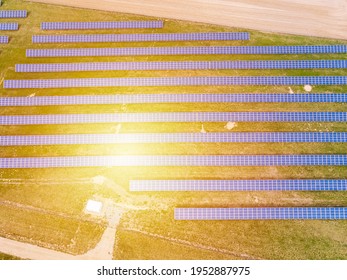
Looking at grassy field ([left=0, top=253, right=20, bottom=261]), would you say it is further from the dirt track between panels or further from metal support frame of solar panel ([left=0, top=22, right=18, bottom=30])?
the dirt track between panels

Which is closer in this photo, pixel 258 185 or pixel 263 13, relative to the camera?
pixel 258 185

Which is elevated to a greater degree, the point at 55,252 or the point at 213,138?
the point at 213,138

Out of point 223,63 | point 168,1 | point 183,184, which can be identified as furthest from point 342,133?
point 168,1

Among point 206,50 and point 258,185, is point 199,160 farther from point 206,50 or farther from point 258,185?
point 206,50

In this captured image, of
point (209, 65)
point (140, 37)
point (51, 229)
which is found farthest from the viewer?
point (140, 37)

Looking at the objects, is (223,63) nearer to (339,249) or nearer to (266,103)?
(266,103)

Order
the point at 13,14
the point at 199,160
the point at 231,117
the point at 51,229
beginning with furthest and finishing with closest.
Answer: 1. the point at 13,14
2. the point at 231,117
3. the point at 199,160
4. the point at 51,229

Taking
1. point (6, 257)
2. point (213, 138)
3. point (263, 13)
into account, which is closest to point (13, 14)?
point (6, 257)
